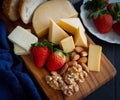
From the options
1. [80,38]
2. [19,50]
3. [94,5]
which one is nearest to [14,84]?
[19,50]

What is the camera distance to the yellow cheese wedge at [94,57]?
82cm

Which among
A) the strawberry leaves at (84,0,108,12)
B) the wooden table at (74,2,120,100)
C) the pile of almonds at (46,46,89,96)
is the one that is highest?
the strawberry leaves at (84,0,108,12)

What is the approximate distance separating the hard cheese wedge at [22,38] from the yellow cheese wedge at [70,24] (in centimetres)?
9

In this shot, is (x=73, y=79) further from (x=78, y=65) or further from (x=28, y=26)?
(x=28, y=26)

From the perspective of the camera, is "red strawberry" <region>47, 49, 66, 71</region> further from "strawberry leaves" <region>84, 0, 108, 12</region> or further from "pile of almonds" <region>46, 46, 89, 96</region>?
"strawberry leaves" <region>84, 0, 108, 12</region>

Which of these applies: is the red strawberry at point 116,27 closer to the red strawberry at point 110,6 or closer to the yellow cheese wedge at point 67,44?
the red strawberry at point 110,6

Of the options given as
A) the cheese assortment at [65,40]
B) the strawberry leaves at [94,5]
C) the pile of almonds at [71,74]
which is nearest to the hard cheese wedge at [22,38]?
the cheese assortment at [65,40]

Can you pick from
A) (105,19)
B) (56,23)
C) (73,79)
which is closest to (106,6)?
(105,19)

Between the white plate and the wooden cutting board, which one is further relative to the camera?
the white plate

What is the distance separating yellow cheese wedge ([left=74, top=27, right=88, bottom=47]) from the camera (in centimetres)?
83

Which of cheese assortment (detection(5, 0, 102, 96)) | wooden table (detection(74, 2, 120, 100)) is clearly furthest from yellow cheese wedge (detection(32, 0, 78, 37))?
wooden table (detection(74, 2, 120, 100))

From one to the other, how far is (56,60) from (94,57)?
12 cm

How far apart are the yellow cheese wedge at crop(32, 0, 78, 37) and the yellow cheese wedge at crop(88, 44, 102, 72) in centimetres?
13

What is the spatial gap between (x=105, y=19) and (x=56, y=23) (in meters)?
0.15
